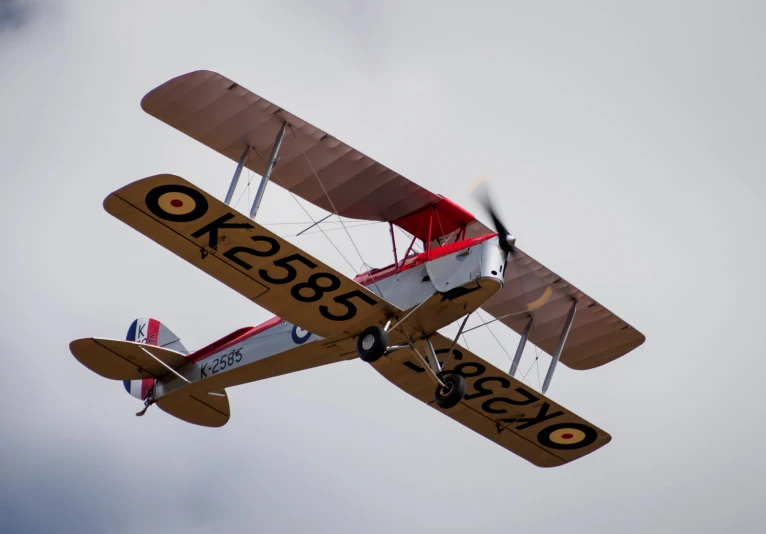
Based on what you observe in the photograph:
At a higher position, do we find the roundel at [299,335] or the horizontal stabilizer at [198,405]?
the roundel at [299,335]

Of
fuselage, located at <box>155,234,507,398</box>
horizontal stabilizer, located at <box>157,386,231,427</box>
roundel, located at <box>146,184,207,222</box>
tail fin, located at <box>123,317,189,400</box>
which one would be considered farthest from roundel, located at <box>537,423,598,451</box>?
roundel, located at <box>146,184,207,222</box>

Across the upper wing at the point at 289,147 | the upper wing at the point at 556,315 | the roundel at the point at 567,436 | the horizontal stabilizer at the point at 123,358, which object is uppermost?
the upper wing at the point at 556,315

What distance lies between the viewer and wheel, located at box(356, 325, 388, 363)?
15711 millimetres

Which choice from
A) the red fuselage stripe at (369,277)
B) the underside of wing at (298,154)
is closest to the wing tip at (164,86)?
the underside of wing at (298,154)

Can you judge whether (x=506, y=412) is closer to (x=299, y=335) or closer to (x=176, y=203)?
(x=299, y=335)

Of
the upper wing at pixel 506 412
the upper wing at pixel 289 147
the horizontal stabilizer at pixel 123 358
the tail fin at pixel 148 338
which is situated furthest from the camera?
the tail fin at pixel 148 338

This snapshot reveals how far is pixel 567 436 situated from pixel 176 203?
274 inches

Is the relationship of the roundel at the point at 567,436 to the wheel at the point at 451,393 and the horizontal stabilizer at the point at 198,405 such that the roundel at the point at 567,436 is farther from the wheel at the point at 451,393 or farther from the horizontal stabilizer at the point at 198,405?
the horizontal stabilizer at the point at 198,405

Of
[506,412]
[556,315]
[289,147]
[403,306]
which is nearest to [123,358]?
[289,147]

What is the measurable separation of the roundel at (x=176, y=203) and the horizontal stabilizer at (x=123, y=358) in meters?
3.24

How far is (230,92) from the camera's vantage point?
53.4ft

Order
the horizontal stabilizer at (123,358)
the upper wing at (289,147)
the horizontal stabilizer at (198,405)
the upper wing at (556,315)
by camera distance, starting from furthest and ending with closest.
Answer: the horizontal stabilizer at (198,405) < the upper wing at (556,315) < the horizontal stabilizer at (123,358) < the upper wing at (289,147)

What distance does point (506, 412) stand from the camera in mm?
18781

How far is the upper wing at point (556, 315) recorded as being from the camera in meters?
18.3
